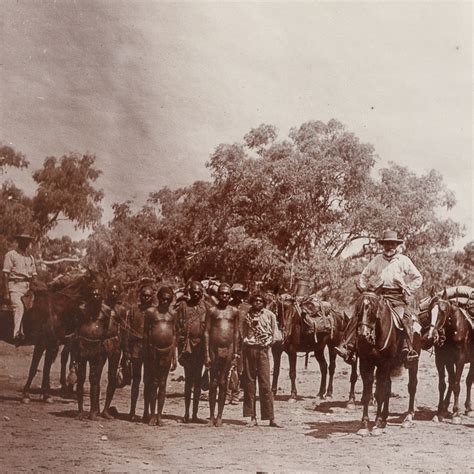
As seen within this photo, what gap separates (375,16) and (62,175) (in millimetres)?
3621

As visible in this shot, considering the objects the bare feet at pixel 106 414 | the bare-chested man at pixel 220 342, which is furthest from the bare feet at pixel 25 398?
the bare-chested man at pixel 220 342

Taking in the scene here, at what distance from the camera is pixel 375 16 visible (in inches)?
288

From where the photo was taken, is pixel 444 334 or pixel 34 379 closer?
pixel 34 379

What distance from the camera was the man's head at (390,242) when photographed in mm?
7062

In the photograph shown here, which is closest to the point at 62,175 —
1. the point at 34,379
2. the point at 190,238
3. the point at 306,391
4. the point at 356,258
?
the point at 190,238

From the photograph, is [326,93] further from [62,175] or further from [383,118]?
[62,175]

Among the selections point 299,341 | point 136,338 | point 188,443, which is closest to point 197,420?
point 188,443

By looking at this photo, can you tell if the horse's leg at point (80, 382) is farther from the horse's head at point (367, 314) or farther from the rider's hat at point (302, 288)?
the horse's head at point (367, 314)

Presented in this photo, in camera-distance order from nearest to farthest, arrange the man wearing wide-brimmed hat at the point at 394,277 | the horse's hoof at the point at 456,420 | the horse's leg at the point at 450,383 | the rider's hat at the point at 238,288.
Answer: the rider's hat at the point at 238,288, the man wearing wide-brimmed hat at the point at 394,277, the horse's hoof at the point at 456,420, the horse's leg at the point at 450,383

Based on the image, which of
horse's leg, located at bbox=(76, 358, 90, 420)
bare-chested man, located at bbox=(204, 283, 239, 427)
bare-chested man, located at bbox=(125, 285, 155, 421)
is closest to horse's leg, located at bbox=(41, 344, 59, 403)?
horse's leg, located at bbox=(76, 358, 90, 420)

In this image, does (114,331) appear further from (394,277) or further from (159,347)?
(394,277)

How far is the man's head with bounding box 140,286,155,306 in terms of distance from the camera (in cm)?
652

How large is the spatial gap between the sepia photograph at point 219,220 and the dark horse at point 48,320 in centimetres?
2

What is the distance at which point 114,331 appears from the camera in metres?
6.59
